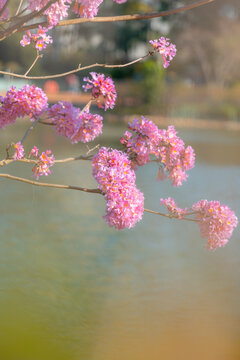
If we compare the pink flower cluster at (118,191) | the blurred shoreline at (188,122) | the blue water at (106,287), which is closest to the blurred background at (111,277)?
the blue water at (106,287)

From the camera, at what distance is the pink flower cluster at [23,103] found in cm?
322

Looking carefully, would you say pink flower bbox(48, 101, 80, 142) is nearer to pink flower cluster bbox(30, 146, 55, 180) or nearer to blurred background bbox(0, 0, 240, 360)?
pink flower cluster bbox(30, 146, 55, 180)

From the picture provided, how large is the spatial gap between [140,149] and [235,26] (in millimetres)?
40478

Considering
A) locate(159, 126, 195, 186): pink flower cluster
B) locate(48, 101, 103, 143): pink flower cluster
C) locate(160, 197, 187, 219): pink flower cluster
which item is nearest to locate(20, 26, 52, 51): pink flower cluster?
locate(48, 101, 103, 143): pink flower cluster

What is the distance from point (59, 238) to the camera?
29.5ft

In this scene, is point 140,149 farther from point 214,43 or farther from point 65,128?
point 214,43

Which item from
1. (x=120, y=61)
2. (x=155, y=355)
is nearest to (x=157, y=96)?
(x=120, y=61)

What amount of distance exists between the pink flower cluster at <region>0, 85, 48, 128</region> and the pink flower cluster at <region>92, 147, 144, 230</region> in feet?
1.63

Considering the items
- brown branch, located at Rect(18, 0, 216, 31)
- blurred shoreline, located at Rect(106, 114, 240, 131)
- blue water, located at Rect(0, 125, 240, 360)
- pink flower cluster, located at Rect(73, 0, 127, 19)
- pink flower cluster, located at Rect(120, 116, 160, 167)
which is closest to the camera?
brown branch, located at Rect(18, 0, 216, 31)

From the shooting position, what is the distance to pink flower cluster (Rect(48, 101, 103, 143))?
10.5 feet

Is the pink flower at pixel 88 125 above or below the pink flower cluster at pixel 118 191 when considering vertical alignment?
above

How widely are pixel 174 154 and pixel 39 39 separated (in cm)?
86

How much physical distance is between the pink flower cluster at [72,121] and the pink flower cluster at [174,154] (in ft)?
1.10

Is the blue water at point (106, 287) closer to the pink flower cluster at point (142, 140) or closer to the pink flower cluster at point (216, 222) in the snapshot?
the pink flower cluster at point (142, 140)
